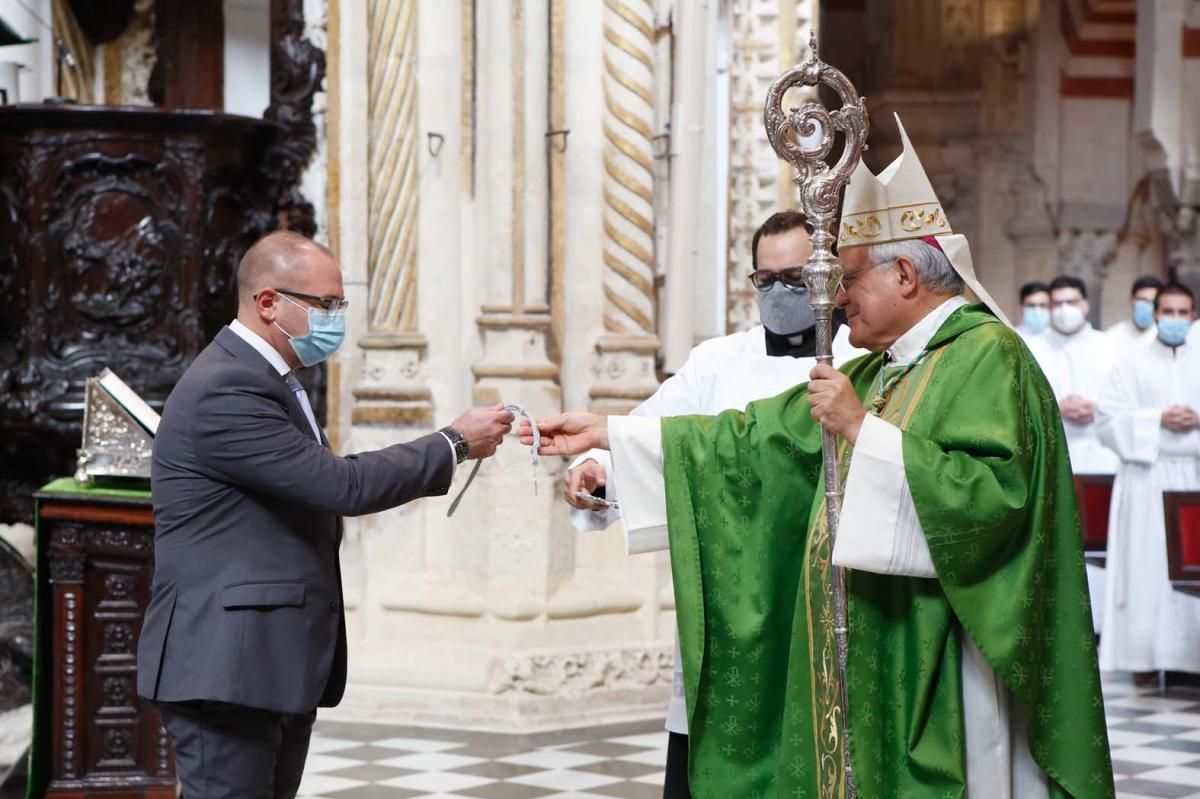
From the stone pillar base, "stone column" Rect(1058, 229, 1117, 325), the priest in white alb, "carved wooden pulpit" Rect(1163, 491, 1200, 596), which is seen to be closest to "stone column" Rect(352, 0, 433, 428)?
the stone pillar base

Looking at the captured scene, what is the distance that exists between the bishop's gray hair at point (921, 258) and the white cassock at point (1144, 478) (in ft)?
19.4

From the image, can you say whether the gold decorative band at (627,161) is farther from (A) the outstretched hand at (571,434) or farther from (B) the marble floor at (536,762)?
(A) the outstretched hand at (571,434)

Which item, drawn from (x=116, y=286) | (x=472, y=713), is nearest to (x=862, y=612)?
(x=472, y=713)

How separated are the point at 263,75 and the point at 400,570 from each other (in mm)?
3469

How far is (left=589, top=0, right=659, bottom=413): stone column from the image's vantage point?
769cm

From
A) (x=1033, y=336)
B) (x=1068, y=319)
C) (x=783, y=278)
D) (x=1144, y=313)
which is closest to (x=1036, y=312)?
(x=1033, y=336)

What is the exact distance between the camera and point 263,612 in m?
3.58

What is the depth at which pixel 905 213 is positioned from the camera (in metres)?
3.43

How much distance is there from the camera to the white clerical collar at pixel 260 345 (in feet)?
12.2

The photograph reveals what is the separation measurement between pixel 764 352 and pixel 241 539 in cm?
147

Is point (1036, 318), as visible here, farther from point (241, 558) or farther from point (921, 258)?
point (241, 558)

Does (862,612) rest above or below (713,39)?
below

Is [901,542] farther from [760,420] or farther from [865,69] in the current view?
[865,69]

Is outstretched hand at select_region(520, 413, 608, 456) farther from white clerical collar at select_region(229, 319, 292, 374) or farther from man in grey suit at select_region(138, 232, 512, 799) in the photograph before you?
white clerical collar at select_region(229, 319, 292, 374)
